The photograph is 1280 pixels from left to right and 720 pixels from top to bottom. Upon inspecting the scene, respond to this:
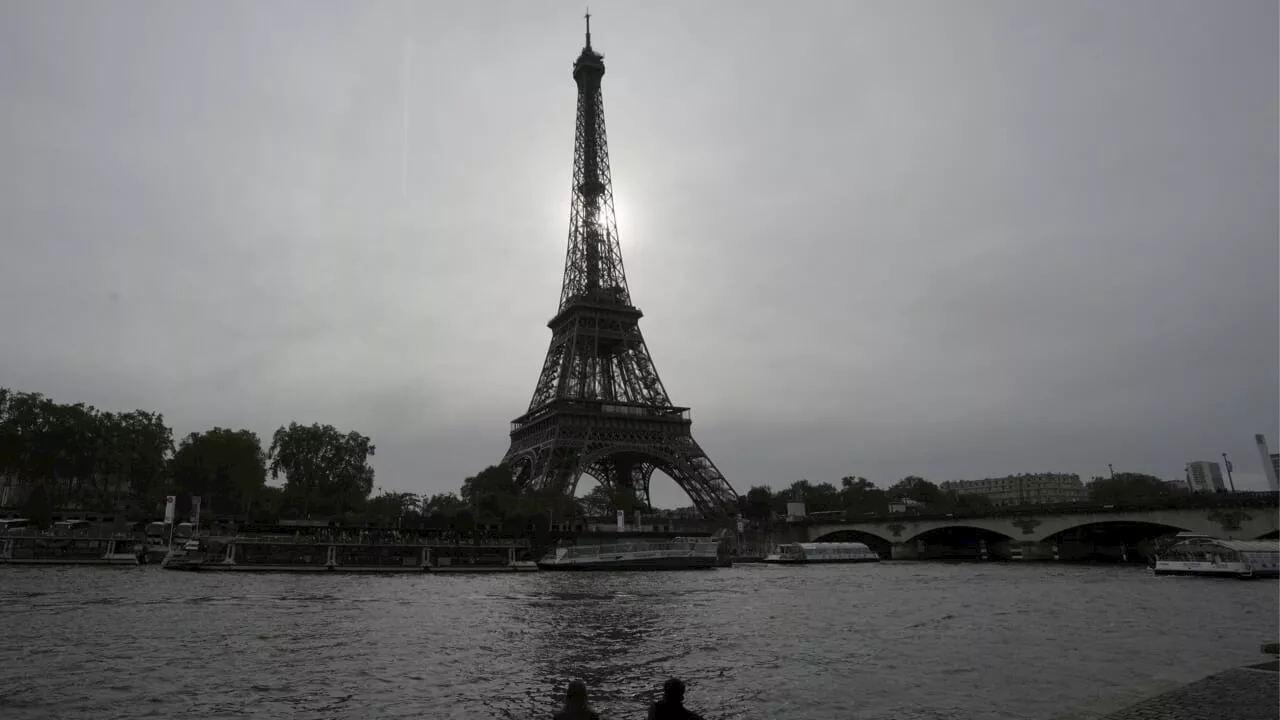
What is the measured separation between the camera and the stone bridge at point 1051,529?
6594cm

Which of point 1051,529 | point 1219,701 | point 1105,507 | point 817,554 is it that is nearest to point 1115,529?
point 1051,529

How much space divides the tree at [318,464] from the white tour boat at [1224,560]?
82662mm

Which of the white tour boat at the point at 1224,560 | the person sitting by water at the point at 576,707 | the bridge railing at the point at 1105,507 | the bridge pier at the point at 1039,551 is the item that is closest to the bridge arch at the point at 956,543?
the bridge railing at the point at 1105,507

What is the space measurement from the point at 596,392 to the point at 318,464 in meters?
35.5

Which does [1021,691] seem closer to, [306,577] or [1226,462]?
[306,577]

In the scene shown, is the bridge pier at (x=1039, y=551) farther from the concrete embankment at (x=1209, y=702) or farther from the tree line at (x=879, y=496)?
the concrete embankment at (x=1209, y=702)

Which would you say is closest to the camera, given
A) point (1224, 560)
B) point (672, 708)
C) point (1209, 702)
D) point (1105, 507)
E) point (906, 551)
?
point (672, 708)

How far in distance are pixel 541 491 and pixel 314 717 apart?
220 ft

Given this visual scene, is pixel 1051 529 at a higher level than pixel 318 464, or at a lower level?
lower

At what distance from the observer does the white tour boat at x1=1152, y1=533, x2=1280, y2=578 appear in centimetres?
4991

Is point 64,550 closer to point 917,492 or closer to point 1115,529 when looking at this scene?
point 1115,529

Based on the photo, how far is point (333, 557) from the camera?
2483 inches

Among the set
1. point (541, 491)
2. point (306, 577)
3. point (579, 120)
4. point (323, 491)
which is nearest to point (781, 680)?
point (306, 577)

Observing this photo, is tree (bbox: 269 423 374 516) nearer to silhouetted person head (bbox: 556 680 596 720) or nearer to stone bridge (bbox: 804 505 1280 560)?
stone bridge (bbox: 804 505 1280 560)
